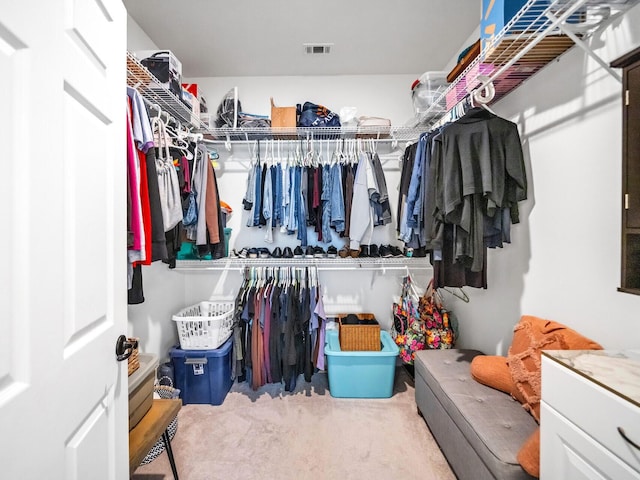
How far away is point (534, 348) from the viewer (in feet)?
4.10

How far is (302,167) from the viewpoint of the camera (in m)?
2.34

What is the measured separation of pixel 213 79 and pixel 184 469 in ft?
9.98

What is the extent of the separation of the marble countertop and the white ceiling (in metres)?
2.13

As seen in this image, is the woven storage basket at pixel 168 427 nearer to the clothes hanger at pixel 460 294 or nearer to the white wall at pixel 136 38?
the clothes hanger at pixel 460 294

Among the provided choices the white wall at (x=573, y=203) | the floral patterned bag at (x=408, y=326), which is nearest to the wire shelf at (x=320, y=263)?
the floral patterned bag at (x=408, y=326)

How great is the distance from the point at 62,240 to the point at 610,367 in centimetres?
155

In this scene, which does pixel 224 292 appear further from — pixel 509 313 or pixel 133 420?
pixel 509 313

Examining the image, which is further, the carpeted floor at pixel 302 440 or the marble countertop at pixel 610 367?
the carpeted floor at pixel 302 440

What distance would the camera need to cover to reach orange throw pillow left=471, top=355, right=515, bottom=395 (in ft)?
4.51

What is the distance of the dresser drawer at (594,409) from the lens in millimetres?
668

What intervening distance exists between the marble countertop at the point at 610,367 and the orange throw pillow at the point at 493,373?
0.51 meters

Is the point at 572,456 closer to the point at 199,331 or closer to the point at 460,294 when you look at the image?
the point at 460,294

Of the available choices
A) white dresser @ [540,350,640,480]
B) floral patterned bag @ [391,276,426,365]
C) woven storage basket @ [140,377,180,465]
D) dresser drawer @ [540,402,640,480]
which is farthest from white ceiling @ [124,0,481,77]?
woven storage basket @ [140,377,180,465]

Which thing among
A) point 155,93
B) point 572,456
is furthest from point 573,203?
point 155,93
